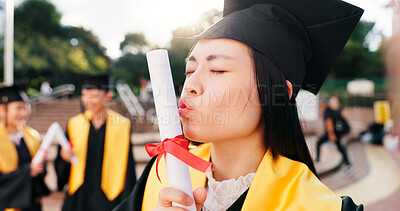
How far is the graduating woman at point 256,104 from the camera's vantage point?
3.38 ft

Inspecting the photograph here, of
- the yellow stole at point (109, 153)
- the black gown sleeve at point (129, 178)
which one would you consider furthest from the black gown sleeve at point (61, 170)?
the black gown sleeve at point (129, 178)

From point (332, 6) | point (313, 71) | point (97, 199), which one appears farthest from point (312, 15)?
point (97, 199)

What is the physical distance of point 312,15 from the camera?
1222 millimetres

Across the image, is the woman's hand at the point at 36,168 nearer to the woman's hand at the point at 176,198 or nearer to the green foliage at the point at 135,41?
the woman's hand at the point at 176,198

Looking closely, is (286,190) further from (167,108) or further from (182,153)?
(167,108)

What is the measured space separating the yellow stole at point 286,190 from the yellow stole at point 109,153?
273 cm

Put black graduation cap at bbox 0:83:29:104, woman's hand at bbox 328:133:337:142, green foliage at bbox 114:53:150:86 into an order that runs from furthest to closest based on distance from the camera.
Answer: green foliage at bbox 114:53:150:86, woman's hand at bbox 328:133:337:142, black graduation cap at bbox 0:83:29:104

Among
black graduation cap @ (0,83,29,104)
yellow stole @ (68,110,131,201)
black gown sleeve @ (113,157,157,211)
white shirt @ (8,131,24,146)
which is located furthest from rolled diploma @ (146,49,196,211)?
black graduation cap @ (0,83,29,104)

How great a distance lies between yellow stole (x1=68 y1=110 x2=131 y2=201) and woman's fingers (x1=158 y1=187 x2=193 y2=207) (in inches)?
107

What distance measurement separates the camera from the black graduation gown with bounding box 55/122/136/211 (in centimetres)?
343

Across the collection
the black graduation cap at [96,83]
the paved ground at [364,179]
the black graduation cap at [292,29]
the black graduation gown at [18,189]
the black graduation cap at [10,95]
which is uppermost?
the black graduation cap at [292,29]

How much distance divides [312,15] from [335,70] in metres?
31.1

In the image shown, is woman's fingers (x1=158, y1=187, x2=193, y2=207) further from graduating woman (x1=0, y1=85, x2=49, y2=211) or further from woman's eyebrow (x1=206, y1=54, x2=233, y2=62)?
graduating woman (x1=0, y1=85, x2=49, y2=211)

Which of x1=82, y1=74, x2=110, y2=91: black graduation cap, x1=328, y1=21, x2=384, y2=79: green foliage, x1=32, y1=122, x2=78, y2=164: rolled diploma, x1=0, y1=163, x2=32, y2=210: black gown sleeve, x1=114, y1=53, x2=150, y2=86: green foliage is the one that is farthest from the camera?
x1=114, y1=53, x2=150, y2=86: green foliage
